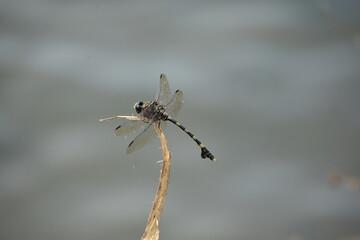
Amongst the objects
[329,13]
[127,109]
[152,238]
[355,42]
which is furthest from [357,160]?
[152,238]

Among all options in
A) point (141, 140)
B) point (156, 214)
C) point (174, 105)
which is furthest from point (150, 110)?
point (156, 214)

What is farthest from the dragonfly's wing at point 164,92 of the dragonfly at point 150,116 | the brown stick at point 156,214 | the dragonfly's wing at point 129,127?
the brown stick at point 156,214

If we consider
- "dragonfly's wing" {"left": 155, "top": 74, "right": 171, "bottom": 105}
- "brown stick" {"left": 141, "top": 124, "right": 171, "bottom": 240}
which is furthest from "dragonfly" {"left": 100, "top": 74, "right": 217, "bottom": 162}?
"brown stick" {"left": 141, "top": 124, "right": 171, "bottom": 240}

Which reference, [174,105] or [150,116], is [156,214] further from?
[174,105]

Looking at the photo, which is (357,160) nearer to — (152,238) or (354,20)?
(354,20)

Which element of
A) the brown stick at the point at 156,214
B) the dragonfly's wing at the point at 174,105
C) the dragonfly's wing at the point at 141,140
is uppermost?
the dragonfly's wing at the point at 174,105

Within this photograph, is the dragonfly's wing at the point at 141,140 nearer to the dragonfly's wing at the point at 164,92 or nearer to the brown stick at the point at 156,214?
the dragonfly's wing at the point at 164,92

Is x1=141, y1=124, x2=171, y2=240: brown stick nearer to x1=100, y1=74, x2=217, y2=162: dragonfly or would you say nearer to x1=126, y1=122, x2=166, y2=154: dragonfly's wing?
x1=100, y1=74, x2=217, y2=162: dragonfly

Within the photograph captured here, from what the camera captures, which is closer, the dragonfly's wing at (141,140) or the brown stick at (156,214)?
the brown stick at (156,214)
